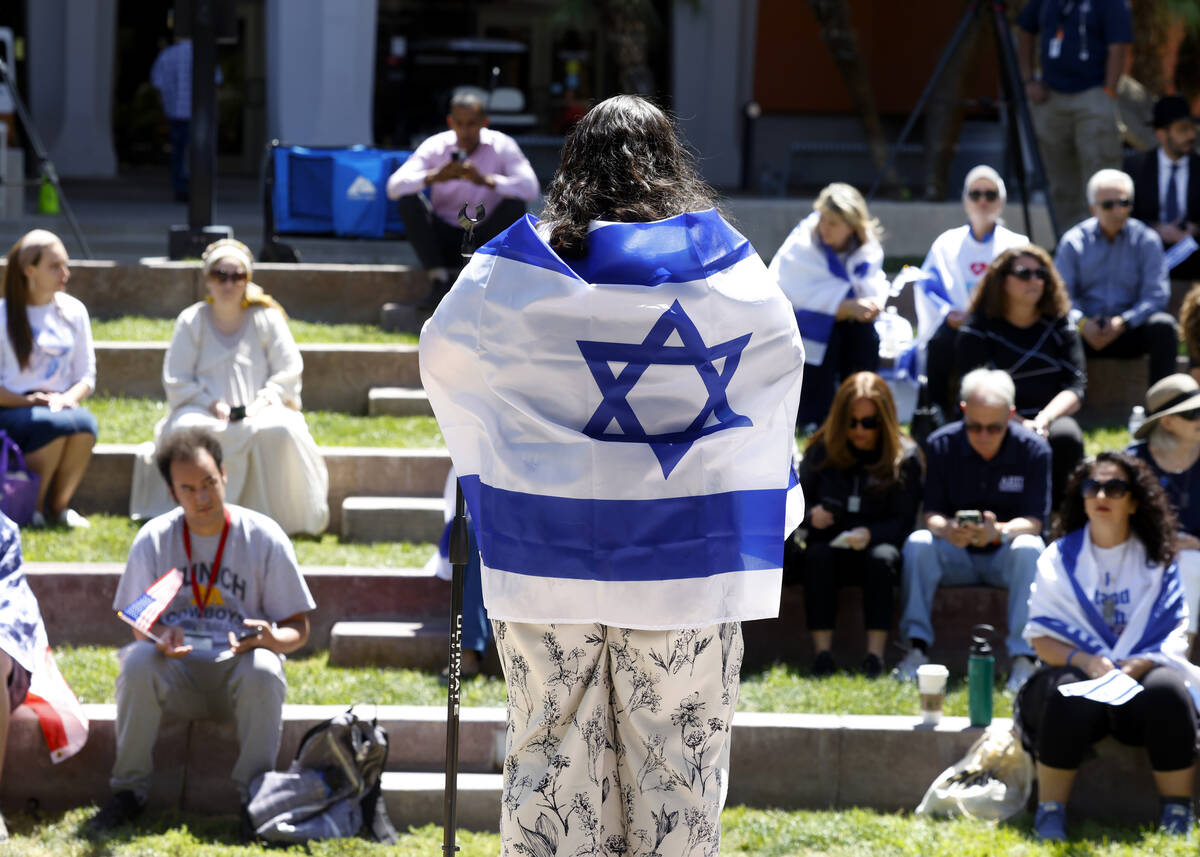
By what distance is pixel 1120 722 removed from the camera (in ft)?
17.3

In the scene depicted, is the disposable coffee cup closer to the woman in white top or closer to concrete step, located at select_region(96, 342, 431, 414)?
the woman in white top

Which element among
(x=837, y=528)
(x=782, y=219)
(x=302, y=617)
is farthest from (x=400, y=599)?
(x=782, y=219)

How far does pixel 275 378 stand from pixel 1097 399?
445 centimetres

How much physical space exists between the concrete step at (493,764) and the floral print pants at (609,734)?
2.06m

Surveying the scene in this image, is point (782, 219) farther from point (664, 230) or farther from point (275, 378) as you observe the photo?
point (664, 230)

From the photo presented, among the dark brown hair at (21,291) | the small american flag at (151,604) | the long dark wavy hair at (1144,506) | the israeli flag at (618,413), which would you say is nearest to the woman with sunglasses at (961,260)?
the long dark wavy hair at (1144,506)

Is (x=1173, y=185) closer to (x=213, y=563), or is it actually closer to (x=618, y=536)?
(x=213, y=563)

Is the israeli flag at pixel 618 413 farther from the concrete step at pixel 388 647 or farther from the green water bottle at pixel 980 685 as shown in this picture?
the concrete step at pixel 388 647

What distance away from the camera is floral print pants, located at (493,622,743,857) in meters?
3.15

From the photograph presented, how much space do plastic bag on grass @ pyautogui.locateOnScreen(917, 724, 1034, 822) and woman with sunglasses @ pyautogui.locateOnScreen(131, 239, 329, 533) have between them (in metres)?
3.13

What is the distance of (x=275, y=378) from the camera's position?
7.31m

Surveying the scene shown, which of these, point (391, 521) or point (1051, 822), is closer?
point (1051, 822)

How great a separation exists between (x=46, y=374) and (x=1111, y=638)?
189 inches

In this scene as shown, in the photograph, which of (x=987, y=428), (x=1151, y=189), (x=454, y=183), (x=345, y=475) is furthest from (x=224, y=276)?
(x=1151, y=189)
